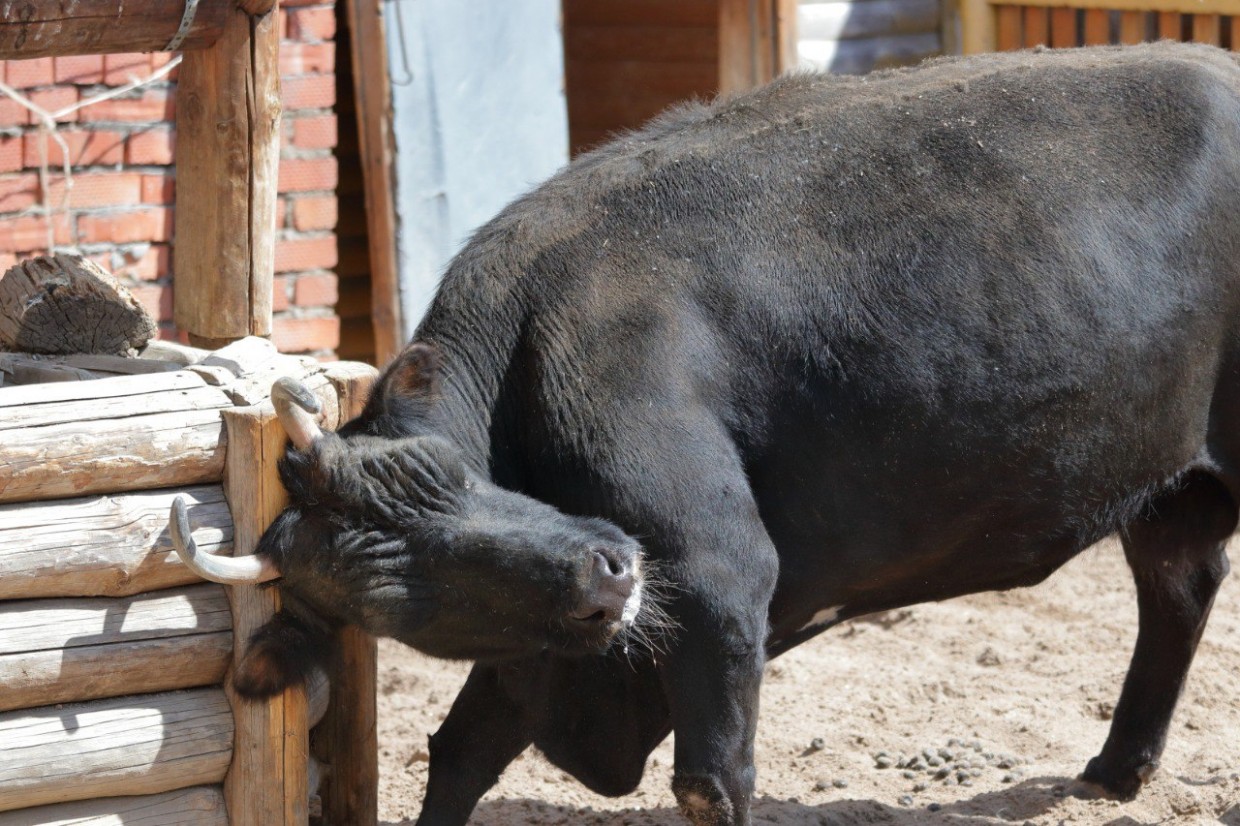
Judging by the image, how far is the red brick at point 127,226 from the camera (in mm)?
5539

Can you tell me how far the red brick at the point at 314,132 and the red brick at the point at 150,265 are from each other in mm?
689

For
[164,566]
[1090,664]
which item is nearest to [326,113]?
[164,566]

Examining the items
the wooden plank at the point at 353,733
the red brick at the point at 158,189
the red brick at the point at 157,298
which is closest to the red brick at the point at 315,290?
the red brick at the point at 157,298

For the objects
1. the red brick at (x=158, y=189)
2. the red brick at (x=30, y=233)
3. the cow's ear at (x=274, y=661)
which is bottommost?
the cow's ear at (x=274, y=661)

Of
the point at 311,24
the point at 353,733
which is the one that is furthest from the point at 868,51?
the point at 353,733

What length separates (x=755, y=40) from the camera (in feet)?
23.6

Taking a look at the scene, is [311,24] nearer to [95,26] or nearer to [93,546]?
[95,26]

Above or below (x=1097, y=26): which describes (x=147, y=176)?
below

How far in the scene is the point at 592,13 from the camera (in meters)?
9.19

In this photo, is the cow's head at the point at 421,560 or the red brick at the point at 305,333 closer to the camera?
the cow's head at the point at 421,560

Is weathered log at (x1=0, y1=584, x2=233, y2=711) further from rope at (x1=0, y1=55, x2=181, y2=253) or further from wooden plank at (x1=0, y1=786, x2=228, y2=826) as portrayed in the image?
rope at (x1=0, y1=55, x2=181, y2=253)

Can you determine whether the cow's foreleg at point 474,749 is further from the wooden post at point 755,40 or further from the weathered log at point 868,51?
the weathered log at point 868,51

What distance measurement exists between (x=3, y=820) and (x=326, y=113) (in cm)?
362

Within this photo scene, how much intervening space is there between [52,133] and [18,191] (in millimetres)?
259
